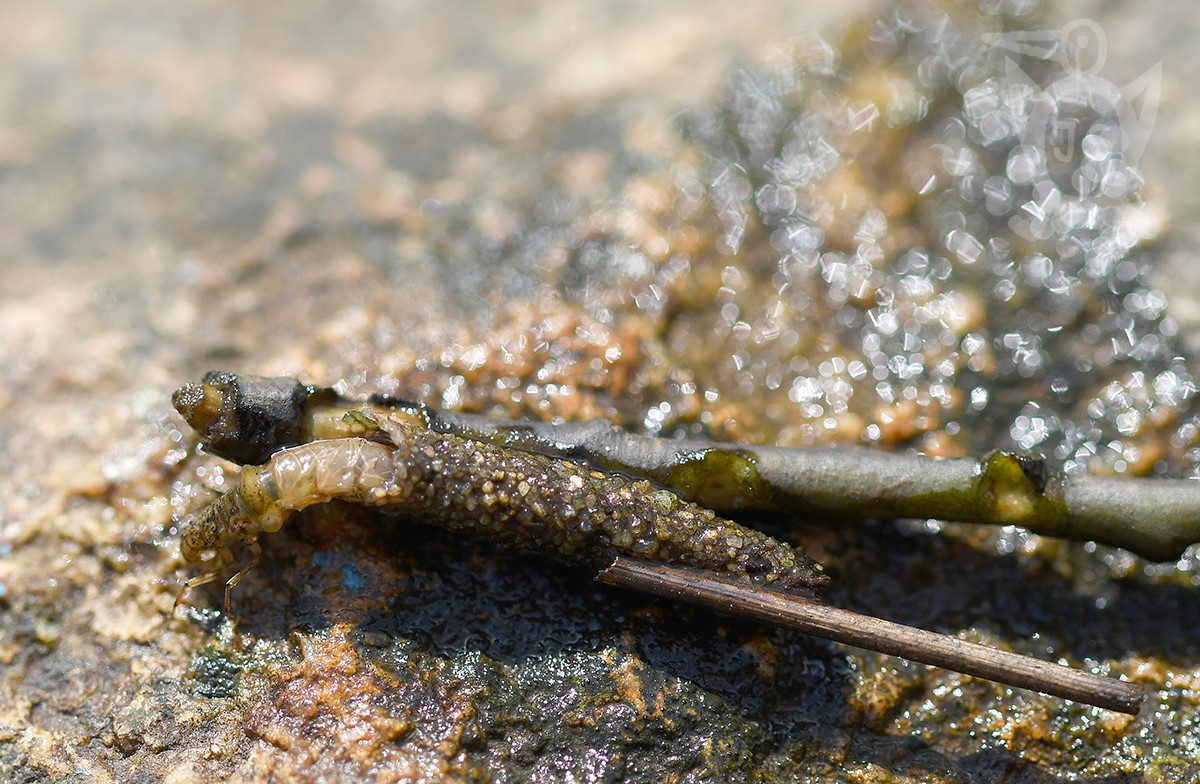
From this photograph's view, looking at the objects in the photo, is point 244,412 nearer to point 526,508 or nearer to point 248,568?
point 248,568

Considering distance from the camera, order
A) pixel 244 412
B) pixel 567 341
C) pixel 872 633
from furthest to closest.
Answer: pixel 567 341 → pixel 244 412 → pixel 872 633

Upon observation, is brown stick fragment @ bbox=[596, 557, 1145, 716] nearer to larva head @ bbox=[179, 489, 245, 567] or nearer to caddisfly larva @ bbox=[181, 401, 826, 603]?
caddisfly larva @ bbox=[181, 401, 826, 603]

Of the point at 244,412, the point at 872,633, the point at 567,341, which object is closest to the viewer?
the point at 872,633

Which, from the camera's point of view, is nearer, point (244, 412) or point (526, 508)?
point (526, 508)

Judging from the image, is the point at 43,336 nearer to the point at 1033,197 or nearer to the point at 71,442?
the point at 71,442

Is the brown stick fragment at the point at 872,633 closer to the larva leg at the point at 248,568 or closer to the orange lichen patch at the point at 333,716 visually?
the orange lichen patch at the point at 333,716

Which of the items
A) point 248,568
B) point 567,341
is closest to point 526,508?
point 248,568

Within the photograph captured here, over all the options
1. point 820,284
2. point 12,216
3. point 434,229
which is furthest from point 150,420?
point 820,284
